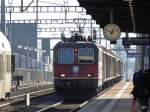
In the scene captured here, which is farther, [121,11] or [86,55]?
[86,55]

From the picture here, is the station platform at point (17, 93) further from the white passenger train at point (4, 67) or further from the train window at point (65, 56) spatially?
the train window at point (65, 56)

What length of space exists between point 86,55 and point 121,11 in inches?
172

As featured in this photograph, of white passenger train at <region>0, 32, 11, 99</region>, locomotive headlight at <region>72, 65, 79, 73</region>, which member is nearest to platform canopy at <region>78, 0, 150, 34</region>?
locomotive headlight at <region>72, 65, 79, 73</region>

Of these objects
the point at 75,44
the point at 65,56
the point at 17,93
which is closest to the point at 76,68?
the point at 65,56

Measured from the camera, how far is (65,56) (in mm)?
32688

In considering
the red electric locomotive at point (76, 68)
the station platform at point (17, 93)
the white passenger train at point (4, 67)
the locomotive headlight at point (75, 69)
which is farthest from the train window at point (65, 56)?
the white passenger train at point (4, 67)

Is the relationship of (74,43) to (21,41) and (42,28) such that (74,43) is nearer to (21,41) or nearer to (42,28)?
(42,28)

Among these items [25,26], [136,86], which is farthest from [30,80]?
[136,86]

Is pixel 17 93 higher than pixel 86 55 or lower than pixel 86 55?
lower

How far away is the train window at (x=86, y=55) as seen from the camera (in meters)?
32.7

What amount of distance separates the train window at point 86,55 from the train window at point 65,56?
419 mm

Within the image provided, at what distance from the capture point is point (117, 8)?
27.9 meters

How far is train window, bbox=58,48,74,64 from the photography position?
107 feet

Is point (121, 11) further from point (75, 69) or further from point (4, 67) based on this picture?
point (4, 67)
